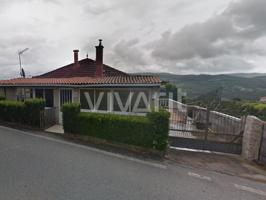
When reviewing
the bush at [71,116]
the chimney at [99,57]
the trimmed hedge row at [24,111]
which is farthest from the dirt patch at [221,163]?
the chimney at [99,57]

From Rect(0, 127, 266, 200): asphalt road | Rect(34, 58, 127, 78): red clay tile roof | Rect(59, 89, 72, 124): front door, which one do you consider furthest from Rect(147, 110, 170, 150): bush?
Rect(34, 58, 127, 78): red clay tile roof

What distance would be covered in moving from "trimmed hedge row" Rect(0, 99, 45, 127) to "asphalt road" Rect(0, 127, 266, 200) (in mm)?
3620

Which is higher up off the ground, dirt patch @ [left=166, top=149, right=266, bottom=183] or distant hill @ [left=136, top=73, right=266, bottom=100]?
distant hill @ [left=136, top=73, right=266, bottom=100]

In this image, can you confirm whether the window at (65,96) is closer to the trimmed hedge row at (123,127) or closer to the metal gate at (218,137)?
the trimmed hedge row at (123,127)

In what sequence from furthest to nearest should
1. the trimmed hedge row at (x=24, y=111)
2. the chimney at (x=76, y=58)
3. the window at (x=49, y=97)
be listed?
the chimney at (x=76, y=58), the window at (x=49, y=97), the trimmed hedge row at (x=24, y=111)

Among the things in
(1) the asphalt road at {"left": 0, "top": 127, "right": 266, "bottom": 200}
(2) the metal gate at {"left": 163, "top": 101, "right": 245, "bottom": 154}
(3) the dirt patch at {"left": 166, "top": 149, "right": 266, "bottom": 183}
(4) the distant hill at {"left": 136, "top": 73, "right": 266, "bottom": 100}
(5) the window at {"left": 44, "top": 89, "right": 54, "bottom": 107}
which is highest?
(4) the distant hill at {"left": 136, "top": 73, "right": 266, "bottom": 100}

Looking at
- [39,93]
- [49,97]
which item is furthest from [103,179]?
[39,93]

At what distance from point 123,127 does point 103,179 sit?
2.91 meters

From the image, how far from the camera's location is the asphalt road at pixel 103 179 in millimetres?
3857

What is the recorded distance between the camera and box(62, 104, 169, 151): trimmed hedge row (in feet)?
21.5

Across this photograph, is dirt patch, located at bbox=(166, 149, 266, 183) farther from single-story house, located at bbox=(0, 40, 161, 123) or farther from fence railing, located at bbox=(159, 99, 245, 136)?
single-story house, located at bbox=(0, 40, 161, 123)

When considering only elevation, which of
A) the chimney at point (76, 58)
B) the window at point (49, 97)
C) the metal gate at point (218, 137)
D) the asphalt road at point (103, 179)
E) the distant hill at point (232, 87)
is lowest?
the asphalt road at point (103, 179)

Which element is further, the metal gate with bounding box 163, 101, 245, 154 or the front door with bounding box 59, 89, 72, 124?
the front door with bounding box 59, 89, 72, 124

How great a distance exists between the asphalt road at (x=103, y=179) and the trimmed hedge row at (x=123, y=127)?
0.94m
